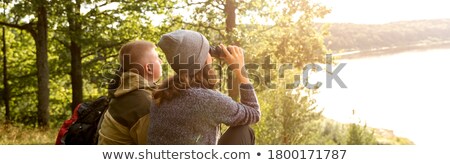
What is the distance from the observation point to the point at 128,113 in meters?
2.92

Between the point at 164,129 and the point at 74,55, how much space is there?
46.0ft

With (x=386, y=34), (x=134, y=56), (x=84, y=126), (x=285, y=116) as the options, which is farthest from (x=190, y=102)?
(x=386, y=34)

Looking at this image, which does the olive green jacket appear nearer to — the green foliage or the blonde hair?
the blonde hair

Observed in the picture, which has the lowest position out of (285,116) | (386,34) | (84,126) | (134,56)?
(285,116)

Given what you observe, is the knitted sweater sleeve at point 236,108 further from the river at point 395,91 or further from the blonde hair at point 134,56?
the river at point 395,91

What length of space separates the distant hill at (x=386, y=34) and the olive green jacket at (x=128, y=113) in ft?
51.3

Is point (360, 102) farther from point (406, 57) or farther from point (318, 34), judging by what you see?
point (318, 34)

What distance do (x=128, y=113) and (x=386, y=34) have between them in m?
20.2

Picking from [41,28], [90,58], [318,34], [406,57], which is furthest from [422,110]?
[41,28]

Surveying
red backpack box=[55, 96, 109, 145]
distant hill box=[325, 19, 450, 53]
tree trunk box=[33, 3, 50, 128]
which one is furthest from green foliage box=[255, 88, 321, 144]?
red backpack box=[55, 96, 109, 145]

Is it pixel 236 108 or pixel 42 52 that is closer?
pixel 236 108

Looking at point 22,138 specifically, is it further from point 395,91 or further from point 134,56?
point 395,91

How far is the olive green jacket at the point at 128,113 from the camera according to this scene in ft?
9.61

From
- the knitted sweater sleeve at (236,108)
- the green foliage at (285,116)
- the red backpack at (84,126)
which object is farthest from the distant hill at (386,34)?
the knitted sweater sleeve at (236,108)
